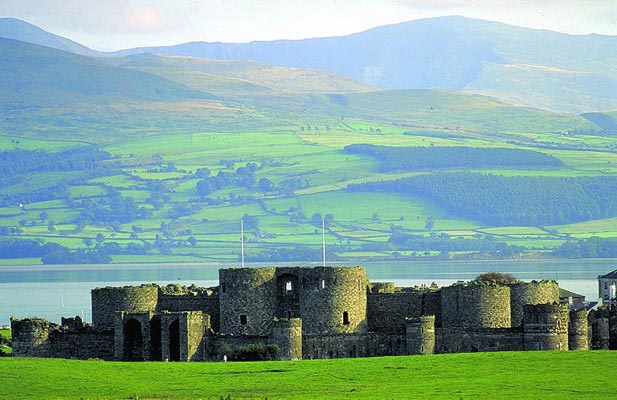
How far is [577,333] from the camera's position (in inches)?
2739

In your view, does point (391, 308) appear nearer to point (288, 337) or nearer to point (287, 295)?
point (287, 295)

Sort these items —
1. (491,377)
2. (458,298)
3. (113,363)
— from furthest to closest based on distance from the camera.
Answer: (458,298) → (113,363) → (491,377)

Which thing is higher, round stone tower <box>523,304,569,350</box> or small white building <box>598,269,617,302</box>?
small white building <box>598,269,617,302</box>

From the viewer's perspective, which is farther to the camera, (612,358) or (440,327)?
(440,327)

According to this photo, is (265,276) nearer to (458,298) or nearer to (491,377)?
(458,298)

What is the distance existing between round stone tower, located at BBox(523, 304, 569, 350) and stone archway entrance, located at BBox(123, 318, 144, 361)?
15.4m

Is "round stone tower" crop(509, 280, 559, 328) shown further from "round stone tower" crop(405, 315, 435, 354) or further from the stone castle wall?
the stone castle wall

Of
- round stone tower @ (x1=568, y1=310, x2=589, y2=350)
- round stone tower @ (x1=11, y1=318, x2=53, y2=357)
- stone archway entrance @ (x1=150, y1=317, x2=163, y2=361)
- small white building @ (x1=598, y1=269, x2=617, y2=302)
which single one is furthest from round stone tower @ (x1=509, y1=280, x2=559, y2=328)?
small white building @ (x1=598, y1=269, x2=617, y2=302)

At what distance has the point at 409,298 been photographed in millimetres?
73125

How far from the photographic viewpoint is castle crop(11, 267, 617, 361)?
6931 centimetres

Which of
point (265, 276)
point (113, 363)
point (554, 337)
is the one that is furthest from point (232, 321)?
point (554, 337)

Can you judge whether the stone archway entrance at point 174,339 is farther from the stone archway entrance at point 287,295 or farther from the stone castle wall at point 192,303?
the stone archway entrance at point 287,295

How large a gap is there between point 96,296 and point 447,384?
19.9m

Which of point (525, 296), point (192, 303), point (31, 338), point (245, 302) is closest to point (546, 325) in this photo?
point (525, 296)
